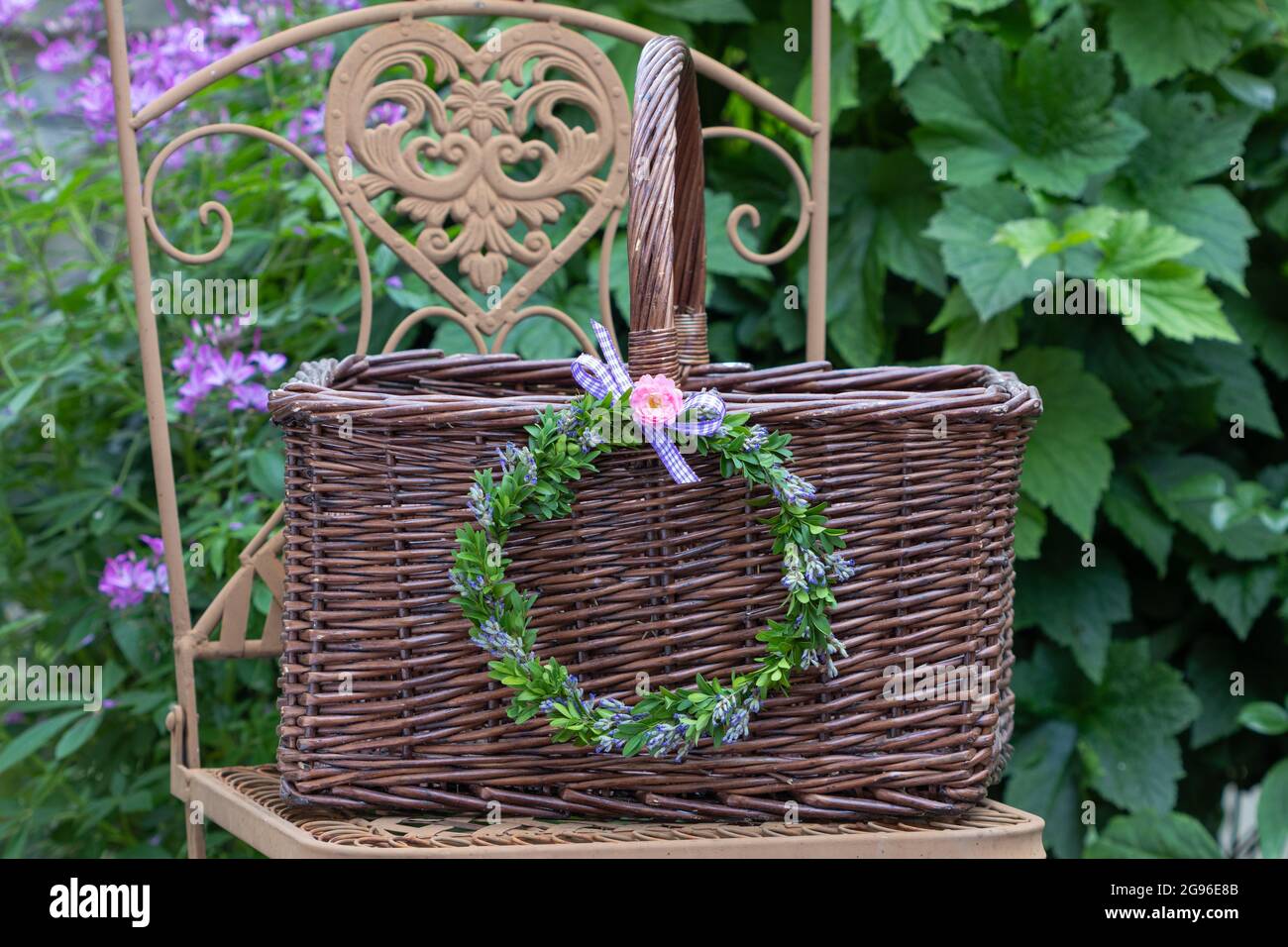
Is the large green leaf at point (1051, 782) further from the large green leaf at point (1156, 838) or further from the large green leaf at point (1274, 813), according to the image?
the large green leaf at point (1274, 813)

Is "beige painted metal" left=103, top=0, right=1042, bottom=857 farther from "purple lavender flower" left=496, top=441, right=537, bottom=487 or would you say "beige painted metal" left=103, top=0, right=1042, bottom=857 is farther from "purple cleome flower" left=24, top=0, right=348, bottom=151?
"purple lavender flower" left=496, top=441, right=537, bottom=487

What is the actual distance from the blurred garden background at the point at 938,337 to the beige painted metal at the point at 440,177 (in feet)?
0.28

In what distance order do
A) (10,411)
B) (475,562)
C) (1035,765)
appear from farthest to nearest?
(1035,765), (10,411), (475,562)

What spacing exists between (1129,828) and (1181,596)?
0.96ft

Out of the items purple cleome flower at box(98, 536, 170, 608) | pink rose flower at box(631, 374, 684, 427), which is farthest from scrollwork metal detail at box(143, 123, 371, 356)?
pink rose flower at box(631, 374, 684, 427)

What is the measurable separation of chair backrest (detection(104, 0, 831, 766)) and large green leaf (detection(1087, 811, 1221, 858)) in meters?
0.63

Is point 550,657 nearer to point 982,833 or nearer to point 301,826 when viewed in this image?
point 301,826

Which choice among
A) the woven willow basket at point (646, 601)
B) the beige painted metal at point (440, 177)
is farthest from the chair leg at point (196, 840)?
the woven willow basket at point (646, 601)

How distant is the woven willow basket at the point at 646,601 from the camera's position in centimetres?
79

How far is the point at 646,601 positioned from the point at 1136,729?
81cm

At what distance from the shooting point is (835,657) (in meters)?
0.80

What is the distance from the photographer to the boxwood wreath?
77 cm

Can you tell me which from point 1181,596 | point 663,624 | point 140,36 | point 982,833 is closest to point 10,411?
point 140,36

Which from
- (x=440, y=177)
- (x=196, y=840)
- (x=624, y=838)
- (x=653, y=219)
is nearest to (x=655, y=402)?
(x=653, y=219)
